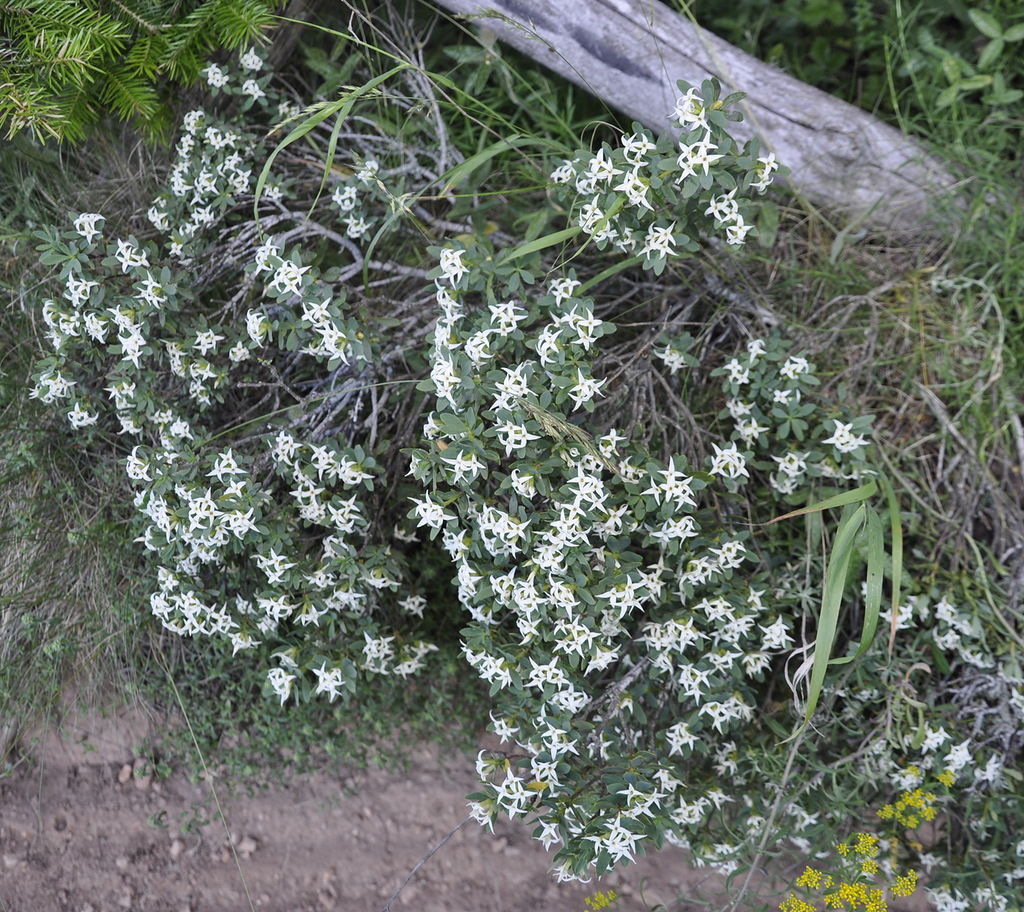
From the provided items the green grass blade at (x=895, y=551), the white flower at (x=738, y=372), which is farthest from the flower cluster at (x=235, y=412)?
the green grass blade at (x=895, y=551)

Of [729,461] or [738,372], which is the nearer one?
[729,461]

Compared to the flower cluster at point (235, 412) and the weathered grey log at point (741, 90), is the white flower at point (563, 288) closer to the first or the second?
the flower cluster at point (235, 412)

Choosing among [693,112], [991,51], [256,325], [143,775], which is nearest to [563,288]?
[693,112]

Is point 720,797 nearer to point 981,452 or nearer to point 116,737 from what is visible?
point 981,452

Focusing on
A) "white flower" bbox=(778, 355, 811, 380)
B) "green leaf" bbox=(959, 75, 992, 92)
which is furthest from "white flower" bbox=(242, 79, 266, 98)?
"green leaf" bbox=(959, 75, 992, 92)

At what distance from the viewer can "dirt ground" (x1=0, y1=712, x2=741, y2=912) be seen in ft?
8.09

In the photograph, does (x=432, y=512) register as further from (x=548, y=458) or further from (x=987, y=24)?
(x=987, y=24)

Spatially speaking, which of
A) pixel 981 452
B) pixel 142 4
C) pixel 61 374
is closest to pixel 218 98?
pixel 142 4

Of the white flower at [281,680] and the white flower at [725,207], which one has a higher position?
the white flower at [725,207]

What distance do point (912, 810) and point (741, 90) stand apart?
78.4 inches

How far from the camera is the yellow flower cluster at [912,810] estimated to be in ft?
6.63

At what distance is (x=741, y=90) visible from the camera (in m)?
2.47

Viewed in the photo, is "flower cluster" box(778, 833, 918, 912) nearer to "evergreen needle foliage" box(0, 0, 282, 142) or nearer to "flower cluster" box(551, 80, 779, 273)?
"flower cluster" box(551, 80, 779, 273)

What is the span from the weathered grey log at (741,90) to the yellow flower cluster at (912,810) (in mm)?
1638
